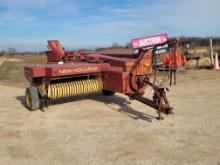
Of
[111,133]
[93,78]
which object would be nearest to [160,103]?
[111,133]

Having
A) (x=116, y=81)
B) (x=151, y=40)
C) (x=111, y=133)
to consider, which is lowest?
(x=111, y=133)

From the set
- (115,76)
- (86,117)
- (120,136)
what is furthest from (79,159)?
(115,76)

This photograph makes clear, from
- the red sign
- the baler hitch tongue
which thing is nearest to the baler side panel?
the baler hitch tongue

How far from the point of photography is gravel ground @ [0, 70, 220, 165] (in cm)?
511

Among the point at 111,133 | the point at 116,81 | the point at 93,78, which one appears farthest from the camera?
the point at 93,78

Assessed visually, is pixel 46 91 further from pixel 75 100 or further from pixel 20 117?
pixel 75 100

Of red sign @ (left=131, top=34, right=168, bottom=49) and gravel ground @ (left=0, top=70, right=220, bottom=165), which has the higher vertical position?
red sign @ (left=131, top=34, right=168, bottom=49)

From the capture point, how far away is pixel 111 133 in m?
6.27

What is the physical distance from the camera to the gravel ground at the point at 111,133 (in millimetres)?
5109

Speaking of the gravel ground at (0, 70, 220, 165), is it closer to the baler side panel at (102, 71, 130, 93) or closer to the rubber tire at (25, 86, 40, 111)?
the rubber tire at (25, 86, 40, 111)

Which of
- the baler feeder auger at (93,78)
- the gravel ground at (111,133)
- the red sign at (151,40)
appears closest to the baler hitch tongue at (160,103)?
the baler feeder auger at (93,78)

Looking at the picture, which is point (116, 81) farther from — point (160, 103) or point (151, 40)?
point (151, 40)

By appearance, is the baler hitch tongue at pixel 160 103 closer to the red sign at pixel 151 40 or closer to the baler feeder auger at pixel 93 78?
the baler feeder auger at pixel 93 78

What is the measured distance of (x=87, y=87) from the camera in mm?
8609
